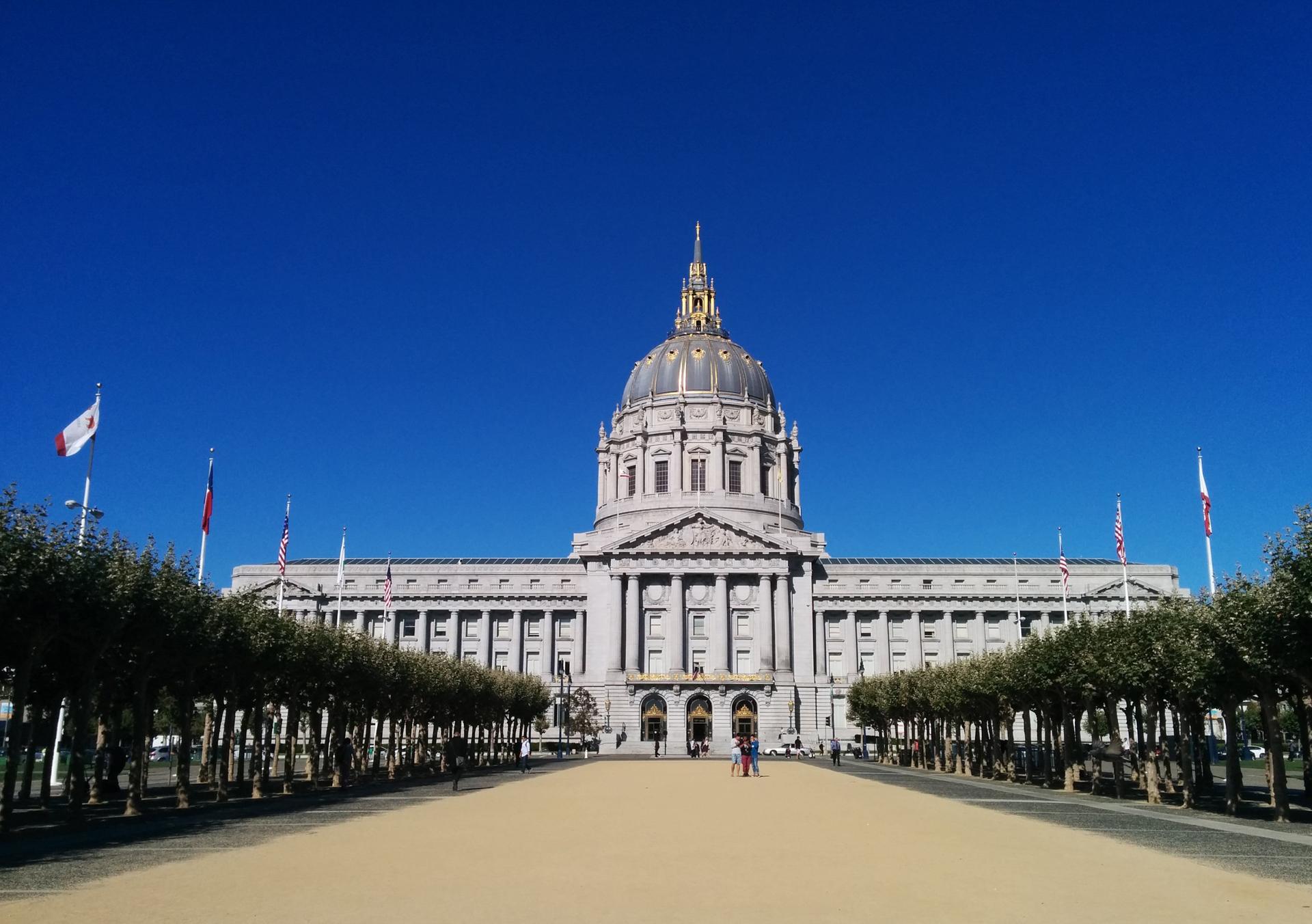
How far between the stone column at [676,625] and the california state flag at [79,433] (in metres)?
88.9

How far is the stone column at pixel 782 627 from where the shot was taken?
12519 cm

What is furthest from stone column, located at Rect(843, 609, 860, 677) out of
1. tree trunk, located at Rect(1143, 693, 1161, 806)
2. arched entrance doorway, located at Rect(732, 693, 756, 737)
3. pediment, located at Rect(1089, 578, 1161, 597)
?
tree trunk, located at Rect(1143, 693, 1161, 806)

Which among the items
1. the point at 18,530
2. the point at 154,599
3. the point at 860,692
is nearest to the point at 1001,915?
the point at 18,530

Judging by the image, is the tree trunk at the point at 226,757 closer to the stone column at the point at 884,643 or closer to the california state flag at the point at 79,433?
the california state flag at the point at 79,433

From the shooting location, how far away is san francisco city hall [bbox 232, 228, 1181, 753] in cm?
12181

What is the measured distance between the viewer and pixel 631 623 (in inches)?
5007

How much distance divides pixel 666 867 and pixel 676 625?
10544cm

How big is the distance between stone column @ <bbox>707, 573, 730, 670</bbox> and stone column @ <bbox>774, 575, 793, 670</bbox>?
210 inches

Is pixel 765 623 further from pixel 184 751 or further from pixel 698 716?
pixel 184 751

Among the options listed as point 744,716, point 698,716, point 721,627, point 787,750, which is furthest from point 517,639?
point 787,750

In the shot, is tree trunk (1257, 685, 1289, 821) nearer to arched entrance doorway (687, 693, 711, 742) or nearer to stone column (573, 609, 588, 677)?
arched entrance doorway (687, 693, 711, 742)

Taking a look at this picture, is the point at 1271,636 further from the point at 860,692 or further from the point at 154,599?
the point at 860,692

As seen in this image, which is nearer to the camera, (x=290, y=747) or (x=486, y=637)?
(x=290, y=747)

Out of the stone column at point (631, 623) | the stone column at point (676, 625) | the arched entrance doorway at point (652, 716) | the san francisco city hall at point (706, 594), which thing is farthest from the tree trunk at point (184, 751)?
the stone column at point (676, 625)
